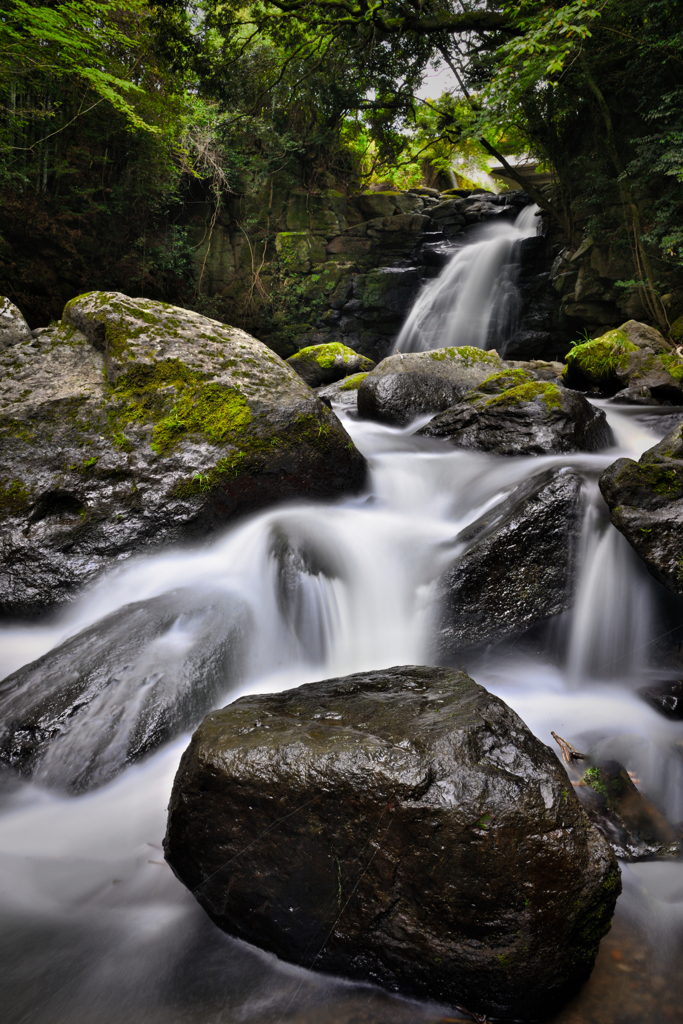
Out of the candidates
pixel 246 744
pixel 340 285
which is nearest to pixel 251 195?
pixel 340 285

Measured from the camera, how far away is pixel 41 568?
373cm

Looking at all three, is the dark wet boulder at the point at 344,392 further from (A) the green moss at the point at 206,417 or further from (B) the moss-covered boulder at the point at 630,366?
(A) the green moss at the point at 206,417

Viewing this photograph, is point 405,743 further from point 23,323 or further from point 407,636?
point 23,323

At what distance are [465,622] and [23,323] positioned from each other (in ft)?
16.5

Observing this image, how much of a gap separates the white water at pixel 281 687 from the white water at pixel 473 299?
29.5 feet

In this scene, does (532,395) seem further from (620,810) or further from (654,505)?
(620,810)

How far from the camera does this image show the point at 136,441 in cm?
421

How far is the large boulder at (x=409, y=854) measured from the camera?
4.66 feet

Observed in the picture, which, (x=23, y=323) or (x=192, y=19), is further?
(x=192, y=19)

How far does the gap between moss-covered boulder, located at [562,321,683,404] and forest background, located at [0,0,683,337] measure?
1720 millimetres

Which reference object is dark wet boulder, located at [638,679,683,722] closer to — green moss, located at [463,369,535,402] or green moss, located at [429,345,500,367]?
green moss, located at [463,369,535,402]

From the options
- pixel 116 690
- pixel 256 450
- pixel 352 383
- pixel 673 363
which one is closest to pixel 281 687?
pixel 116 690

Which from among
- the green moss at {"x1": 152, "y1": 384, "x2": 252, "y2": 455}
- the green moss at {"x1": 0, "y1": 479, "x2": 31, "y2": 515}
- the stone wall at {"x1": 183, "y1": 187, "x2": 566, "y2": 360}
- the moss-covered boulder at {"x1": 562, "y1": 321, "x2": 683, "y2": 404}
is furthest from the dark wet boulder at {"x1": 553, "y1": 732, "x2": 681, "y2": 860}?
the stone wall at {"x1": 183, "y1": 187, "x2": 566, "y2": 360}

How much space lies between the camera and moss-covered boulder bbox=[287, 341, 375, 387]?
11234 millimetres
